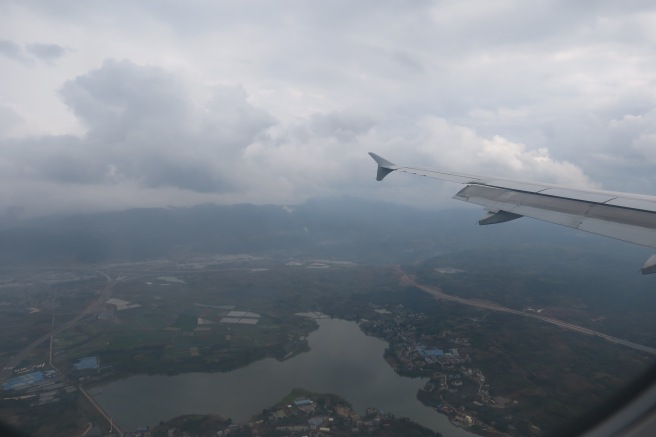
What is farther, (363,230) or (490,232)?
(363,230)

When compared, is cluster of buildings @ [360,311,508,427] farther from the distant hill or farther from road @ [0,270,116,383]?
the distant hill

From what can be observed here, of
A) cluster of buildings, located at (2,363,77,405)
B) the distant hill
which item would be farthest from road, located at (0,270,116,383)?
the distant hill

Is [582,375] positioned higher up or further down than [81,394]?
higher up

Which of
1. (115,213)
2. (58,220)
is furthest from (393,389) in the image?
(115,213)

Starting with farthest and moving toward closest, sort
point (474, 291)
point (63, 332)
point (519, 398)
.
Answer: point (474, 291), point (63, 332), point (519, 398)

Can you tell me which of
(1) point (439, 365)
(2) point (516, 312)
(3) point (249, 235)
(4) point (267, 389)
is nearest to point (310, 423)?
(4) point (267, 389)

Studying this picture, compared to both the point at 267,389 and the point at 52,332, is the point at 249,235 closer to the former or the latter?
the point at 52,332

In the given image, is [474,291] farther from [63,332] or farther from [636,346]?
[63,332]
